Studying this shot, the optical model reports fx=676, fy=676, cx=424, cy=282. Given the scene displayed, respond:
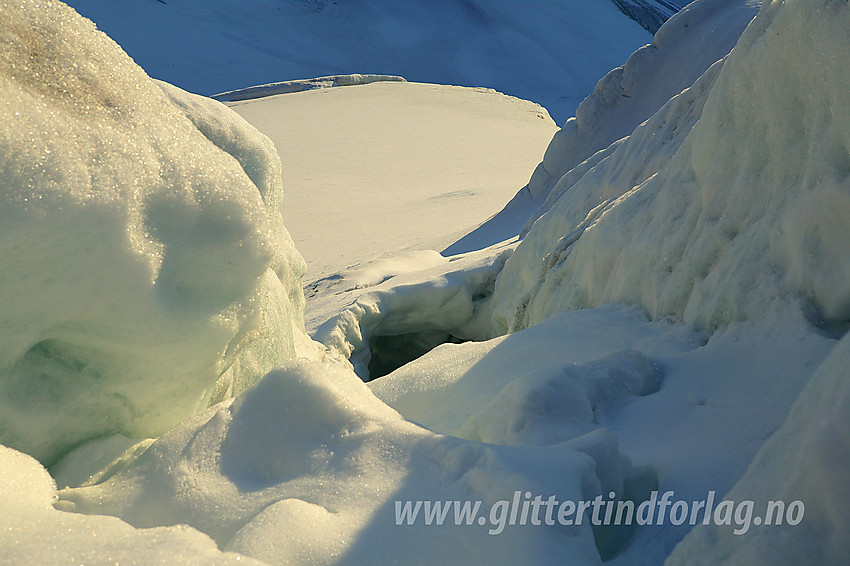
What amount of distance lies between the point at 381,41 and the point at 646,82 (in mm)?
22215

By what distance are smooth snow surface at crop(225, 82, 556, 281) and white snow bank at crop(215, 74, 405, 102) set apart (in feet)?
2.62

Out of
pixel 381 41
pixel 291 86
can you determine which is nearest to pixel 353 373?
pixel 291 86

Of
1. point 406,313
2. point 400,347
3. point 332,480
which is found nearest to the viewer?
point 332,480

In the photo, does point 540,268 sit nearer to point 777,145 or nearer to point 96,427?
point 777,145

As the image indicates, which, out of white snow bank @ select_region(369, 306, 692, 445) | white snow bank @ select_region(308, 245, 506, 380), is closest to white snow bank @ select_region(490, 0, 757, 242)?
white snow bank @ select_region(308, 245, 506, 380)

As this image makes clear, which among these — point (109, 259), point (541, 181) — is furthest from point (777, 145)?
point (541, 181)

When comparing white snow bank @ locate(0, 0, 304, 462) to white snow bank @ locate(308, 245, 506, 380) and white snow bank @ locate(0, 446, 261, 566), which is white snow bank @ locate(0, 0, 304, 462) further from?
white snow bank @ locate(308, 245, 506, 380)

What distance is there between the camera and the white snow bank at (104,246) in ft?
4.32

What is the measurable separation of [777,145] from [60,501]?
2.04m

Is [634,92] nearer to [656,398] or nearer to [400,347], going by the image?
[400,347]

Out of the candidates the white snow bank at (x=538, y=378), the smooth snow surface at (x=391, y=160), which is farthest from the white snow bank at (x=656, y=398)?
the smooth snow surface at (x=391, y=160)

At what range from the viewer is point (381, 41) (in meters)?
27.4

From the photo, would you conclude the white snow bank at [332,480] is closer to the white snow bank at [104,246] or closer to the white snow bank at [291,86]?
the white snow bank at [104,246]

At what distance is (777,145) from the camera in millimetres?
1983
